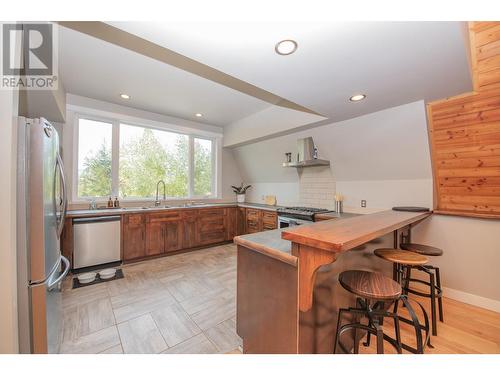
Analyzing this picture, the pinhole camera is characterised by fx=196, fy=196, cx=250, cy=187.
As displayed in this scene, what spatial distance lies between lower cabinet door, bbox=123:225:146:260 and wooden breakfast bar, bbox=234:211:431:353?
2471mm

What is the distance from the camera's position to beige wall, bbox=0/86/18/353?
3.61 ft

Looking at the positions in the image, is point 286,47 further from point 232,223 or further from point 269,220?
point 232,223

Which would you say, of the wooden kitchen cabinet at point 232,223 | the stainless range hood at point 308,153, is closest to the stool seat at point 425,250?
the stainless range hood at point 308,153

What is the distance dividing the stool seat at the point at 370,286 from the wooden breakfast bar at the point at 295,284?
0.13m

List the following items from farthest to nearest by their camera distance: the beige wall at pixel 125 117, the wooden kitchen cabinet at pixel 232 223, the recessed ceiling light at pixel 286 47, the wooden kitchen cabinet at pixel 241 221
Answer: the wooden kitchen cabinet at pixel 241 221
the wooden kitchen cabinet at pixel 232 223
the beige wall at pixel 125 117
the recessed ceiling light at pixel 286 47

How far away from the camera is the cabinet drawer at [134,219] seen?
319 centimetres

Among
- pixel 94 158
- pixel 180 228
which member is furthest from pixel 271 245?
pixel 94 158

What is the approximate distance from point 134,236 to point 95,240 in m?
0.51

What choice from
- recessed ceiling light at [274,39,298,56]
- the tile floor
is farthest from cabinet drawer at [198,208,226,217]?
recessed ceiling light at [274,39,298,56]

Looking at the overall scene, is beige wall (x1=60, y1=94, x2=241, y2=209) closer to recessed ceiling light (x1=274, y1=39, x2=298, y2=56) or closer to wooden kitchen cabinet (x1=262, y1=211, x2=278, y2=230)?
wooden kitchen cabinet (x1=262, y1=211, x2=278, y2=230)

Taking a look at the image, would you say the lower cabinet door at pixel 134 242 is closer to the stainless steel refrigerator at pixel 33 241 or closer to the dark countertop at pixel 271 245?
the stainless steel refrigerator at pixel 33 241

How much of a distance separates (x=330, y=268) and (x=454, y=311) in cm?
201

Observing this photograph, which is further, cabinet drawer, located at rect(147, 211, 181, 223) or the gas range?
cabinet drawer, located at rect(147, 211, 181, 223)

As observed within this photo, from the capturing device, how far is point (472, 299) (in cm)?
226
